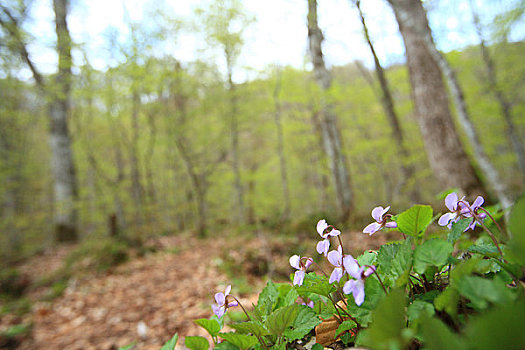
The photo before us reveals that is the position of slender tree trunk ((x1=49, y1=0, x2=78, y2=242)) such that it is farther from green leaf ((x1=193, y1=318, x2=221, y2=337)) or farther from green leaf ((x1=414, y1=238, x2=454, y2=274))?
green leaf ((x1=414, y1=238, x2=454, y2=274))

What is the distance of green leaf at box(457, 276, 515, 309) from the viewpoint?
18.1 inches

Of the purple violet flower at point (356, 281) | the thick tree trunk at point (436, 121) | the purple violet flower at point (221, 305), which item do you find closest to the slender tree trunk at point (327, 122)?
the thick tree trunk at point (436, 121)

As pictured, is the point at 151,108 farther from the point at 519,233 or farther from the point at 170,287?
the point at 519,233

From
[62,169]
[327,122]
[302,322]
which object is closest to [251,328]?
[302,322]

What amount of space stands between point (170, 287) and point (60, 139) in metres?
6.31

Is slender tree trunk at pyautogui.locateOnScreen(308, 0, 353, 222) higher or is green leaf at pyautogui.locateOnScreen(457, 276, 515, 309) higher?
slender tree trunk at pyautogui.locateOnScreen(308, 0, 353, 222)

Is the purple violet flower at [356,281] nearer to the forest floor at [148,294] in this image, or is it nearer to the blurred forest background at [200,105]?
the forest floor at [148,294]

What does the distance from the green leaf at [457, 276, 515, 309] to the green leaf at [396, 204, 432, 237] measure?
8.0 inches

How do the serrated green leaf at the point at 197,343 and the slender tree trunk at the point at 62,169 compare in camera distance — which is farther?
the slender tree trunk at the point at 62,169

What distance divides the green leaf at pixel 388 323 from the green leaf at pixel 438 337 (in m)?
0.04

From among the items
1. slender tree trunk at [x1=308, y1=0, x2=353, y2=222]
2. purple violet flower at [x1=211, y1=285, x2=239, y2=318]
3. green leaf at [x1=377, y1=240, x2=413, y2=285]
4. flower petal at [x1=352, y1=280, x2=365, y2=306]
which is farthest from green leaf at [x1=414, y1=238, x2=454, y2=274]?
slender tree trunk at [x1=308, y1=0, x2=353, y2=222]

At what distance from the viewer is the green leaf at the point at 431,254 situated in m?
0.56

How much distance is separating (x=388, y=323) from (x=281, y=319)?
32 cm

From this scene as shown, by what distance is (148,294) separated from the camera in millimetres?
3842
